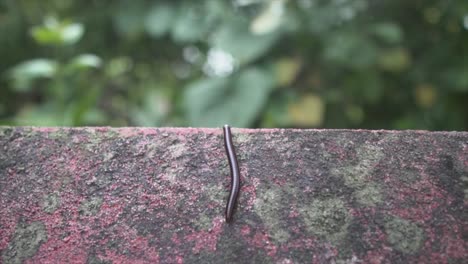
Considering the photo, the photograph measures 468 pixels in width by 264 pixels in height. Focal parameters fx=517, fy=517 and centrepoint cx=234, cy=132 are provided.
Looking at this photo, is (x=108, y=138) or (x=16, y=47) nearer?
(x=108, y=138)

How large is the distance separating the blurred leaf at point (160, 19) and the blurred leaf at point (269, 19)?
1.94ft

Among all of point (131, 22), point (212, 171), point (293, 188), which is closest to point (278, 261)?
point (293, 188)

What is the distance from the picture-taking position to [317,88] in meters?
3.37

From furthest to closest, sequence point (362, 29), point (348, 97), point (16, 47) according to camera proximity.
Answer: point (16, 47), point (348, 97), point (362, 29)

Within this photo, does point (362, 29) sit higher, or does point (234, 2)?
point (234, 2)

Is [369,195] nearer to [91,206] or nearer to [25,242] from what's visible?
[91,206]

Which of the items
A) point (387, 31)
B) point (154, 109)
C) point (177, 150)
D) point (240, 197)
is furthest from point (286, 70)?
point (240, 197)

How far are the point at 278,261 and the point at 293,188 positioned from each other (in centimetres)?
19

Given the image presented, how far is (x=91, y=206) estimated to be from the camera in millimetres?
1314

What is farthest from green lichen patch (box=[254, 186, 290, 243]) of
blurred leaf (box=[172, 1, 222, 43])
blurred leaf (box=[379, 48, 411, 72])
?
blurred leaf (box=[379, 48, 411, 72])

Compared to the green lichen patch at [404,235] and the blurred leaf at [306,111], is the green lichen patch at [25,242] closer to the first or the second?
the green lichen patch at [404,235]

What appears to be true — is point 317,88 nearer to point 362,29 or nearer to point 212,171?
point 362,29

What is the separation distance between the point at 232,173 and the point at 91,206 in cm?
37

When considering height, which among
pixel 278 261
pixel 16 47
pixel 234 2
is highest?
pixel 16 47
